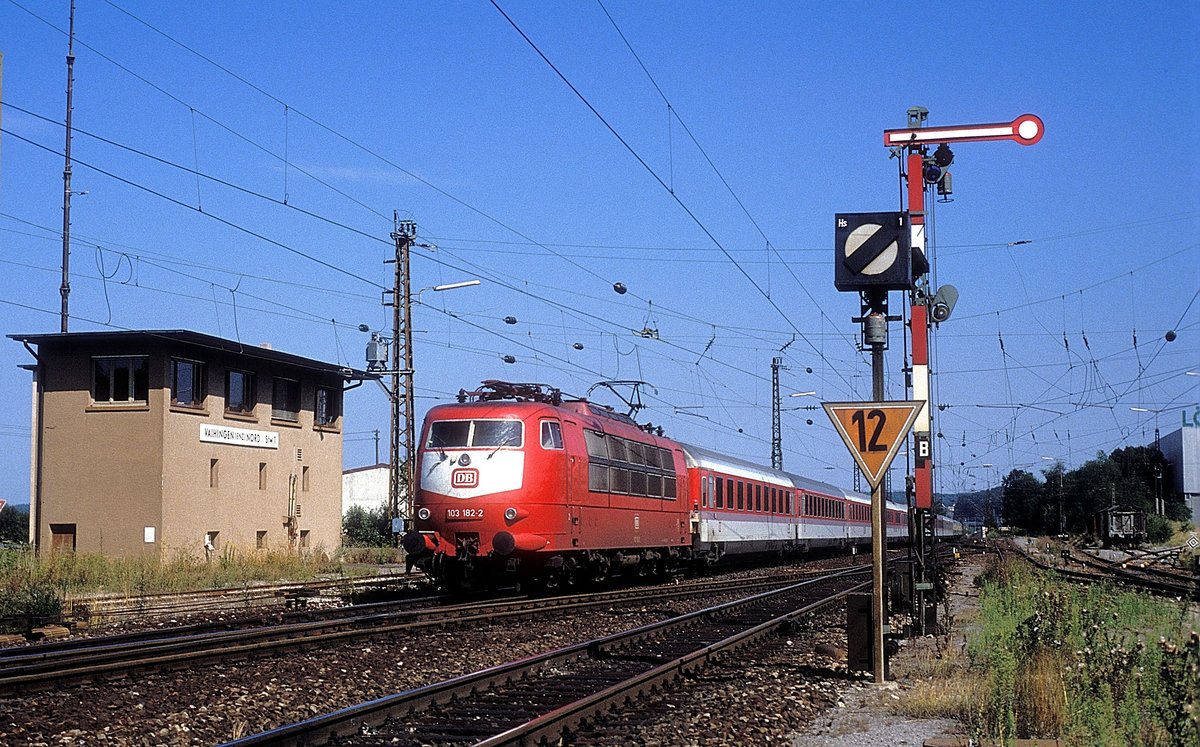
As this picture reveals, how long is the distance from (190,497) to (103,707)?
79.5 feet

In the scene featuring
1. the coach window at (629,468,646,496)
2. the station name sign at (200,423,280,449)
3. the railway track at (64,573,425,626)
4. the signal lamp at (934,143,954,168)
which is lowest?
the railway track at (64,573,425,626)

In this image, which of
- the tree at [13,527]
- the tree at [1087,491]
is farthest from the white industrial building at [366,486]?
the tree at [1087,491]

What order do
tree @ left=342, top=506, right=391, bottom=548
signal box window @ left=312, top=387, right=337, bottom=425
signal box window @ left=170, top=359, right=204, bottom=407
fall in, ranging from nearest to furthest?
signal box window @ left=170, top=359, right=204, bottom=407
signal box window @ left=312, top=387, right=337, bottom=425
tree @ left=342, top=506, right=391, bottom=548

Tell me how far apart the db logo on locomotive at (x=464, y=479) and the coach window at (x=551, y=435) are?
121 centimetres

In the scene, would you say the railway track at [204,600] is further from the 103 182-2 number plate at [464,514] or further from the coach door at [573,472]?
the coach door at [573,472]

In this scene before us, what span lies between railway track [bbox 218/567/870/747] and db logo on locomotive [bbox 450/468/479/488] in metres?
5.32

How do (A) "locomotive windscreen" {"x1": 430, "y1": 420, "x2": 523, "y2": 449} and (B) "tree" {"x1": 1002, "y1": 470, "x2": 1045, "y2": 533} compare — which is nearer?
(A) "locomotive windscreen" {"x1": 430, "y1": 420, "x2": 523, "y2": 449}

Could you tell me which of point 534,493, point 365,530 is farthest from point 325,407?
point 534,493

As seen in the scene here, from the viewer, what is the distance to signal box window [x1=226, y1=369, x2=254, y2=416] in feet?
113

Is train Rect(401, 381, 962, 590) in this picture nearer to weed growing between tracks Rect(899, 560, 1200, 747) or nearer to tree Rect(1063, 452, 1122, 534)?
weed growing between tracks Rect(899, 560, 1200, 747)

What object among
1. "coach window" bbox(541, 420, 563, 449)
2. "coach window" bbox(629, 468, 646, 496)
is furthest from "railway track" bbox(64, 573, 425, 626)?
"coach window" bbox(629, 468, 646, 496)

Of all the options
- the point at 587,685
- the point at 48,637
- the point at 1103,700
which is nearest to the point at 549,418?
the point at 48,637

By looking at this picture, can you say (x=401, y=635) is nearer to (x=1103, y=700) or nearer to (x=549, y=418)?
(x=549, y=418)

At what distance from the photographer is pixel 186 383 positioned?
3284 centimetres
